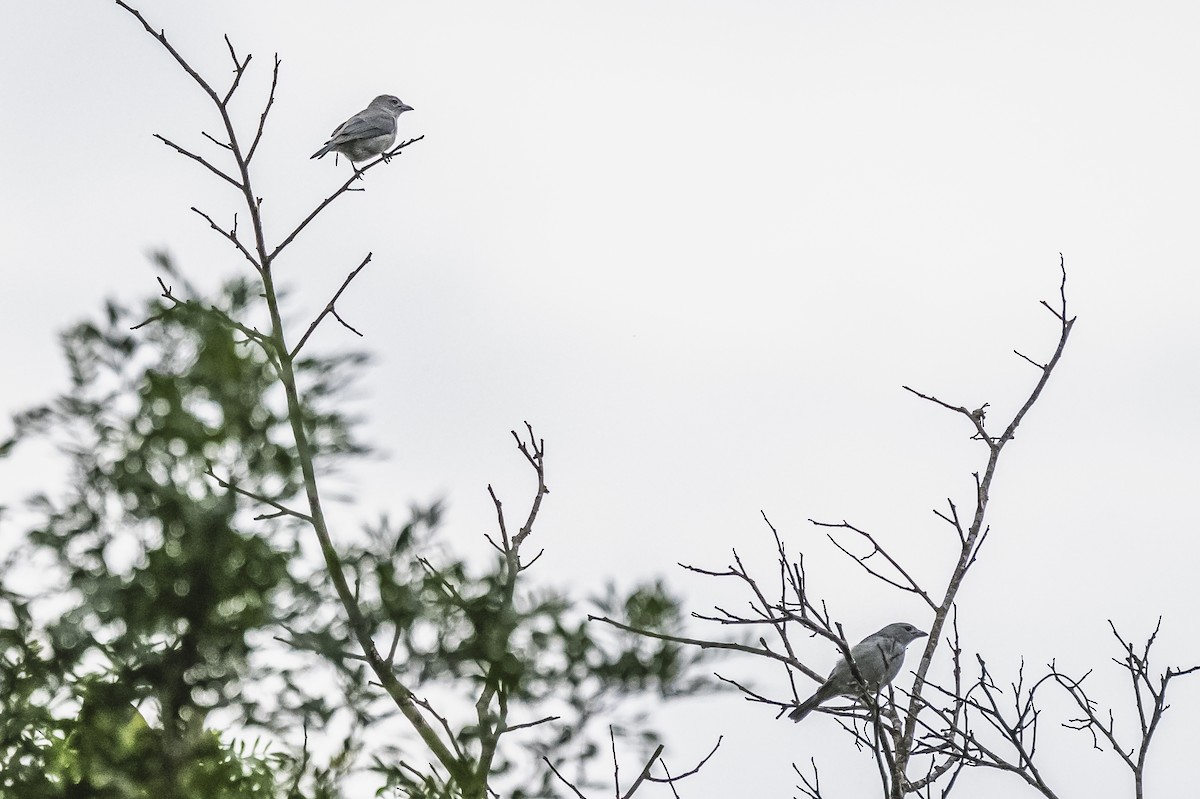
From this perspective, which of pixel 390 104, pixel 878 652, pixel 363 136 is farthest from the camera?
pixel 390 104

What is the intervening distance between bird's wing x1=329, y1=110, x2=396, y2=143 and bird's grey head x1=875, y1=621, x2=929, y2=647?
6710mm

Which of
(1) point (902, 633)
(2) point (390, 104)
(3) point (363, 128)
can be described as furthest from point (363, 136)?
(1) point (902, 633)

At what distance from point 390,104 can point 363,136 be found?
1.91 m

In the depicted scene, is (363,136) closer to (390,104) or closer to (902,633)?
(390,104)

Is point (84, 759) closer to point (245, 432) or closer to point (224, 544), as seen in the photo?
point (224, 544)

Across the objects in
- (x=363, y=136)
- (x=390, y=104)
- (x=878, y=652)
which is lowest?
(x=878, y=652)

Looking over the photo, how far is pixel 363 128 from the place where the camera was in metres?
12.4

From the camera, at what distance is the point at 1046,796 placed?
17.1ft

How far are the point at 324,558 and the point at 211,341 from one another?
460 mm

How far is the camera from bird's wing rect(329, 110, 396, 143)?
40.1 feet

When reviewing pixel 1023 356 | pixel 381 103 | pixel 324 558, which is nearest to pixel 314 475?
pixel 324 558

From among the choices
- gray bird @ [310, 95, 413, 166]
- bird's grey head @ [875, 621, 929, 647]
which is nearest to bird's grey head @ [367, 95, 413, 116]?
gray bird @ [310, 95, 413, 166]

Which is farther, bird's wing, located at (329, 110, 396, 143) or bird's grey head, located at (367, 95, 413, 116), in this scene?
bird's grey head, located at (367, 95, 413, 116)

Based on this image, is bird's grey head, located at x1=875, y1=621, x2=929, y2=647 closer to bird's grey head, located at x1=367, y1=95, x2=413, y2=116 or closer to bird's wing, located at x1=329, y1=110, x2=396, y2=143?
bird's wing, located at x1=329, y1=110, x2=396, y2=143
